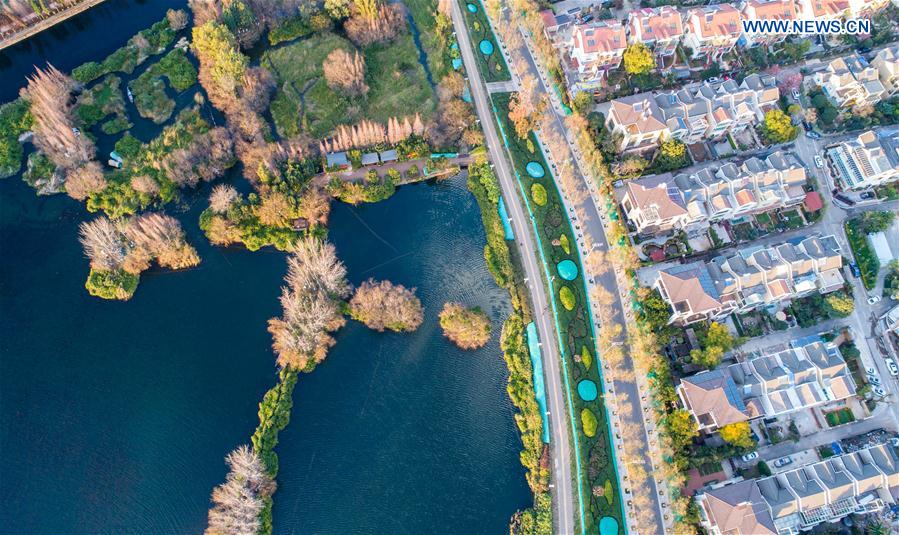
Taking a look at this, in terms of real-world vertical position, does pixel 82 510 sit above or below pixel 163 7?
below

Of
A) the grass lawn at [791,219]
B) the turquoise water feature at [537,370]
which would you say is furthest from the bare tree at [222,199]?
the grass lawn at [791,219]

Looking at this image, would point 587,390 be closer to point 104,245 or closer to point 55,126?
point 104,245

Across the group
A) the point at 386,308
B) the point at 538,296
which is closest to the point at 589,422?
the point at 538,296

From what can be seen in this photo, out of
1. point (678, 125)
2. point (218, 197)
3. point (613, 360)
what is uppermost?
point (678, 125)

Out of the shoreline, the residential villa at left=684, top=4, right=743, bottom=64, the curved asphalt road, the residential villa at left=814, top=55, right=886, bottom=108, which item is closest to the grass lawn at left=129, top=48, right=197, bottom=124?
the shoreline

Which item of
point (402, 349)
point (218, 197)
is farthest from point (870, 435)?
point (218, 197)

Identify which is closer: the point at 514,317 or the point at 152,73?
the point at 514,317

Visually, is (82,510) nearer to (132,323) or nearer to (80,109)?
(132,323)
